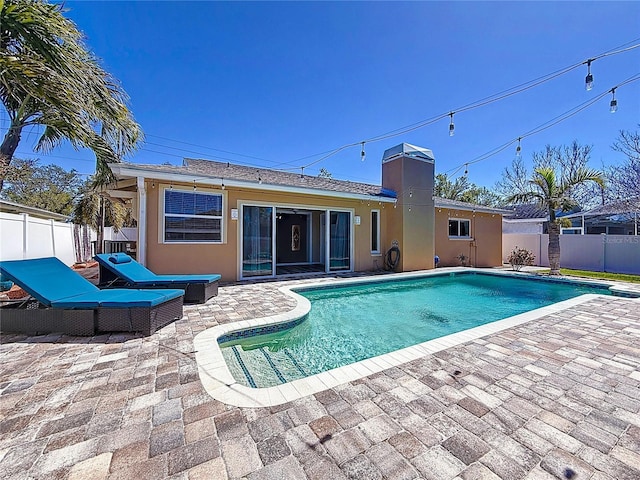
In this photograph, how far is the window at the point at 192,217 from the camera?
27.7 ft

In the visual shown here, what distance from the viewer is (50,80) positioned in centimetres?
423

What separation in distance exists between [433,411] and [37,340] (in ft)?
17.4

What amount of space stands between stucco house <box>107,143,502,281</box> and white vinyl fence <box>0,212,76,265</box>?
10.9 feet

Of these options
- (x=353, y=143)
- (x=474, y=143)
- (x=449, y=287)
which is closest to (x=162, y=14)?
(x=353, y=143)

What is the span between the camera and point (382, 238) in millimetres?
12758

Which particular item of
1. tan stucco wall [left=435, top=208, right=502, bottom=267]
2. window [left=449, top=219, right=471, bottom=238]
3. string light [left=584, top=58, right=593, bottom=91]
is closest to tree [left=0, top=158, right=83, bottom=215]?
tan stucco wall [left=435, top=208, right=502, bottom=267]

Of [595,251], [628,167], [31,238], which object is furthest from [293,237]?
[628,167]

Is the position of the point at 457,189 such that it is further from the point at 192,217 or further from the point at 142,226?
the point at 142,226

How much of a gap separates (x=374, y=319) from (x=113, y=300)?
16.4 feet

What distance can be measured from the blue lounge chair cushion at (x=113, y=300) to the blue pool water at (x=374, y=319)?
1.21 meters

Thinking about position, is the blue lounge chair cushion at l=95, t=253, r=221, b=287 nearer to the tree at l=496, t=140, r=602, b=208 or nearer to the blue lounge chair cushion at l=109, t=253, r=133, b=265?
the blue lounge chair cushion at l=109, t=253, r=133, b=265

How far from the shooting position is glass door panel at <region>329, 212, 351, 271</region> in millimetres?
11711

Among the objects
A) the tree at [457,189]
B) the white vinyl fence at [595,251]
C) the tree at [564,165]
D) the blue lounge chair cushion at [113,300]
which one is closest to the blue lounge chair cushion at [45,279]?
the blue lounge chair cushion at [113,300]

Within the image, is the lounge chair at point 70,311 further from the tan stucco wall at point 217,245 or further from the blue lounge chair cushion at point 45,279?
the tan stucco wall at point 217,245
